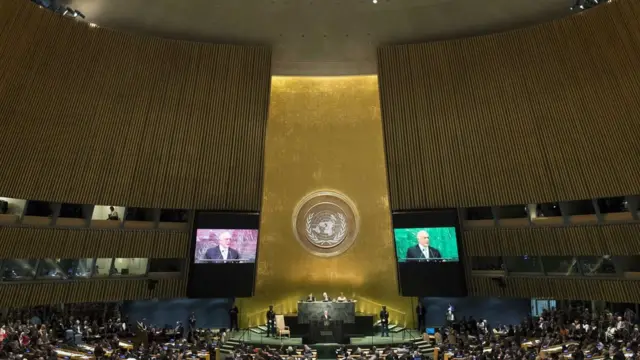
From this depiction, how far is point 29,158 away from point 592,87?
572 inches

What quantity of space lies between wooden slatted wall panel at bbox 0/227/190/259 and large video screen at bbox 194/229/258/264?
2.37ft

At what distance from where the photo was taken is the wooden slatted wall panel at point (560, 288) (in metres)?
13.5

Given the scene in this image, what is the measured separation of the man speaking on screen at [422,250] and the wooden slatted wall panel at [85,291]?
6.99m

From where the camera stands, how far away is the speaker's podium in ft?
50.6

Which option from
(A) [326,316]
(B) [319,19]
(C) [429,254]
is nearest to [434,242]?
(C) [429,254]

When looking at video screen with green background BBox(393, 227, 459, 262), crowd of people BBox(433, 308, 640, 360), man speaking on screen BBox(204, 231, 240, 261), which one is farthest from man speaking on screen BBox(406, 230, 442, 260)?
man speaking on screen BBox(204, 231, 240, 261)

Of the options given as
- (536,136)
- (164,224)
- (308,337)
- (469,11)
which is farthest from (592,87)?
(164,224)

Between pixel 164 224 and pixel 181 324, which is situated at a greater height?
pixel 164 224

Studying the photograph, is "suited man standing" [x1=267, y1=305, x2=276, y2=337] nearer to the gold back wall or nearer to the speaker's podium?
the gold back wall

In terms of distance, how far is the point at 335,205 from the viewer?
18.6 meters

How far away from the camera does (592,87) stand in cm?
1355

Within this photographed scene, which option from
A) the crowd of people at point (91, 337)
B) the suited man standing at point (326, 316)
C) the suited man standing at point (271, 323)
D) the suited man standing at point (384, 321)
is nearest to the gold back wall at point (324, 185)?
the suited man standing at point (384, 321)

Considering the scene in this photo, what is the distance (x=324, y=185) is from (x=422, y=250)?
4790 mm

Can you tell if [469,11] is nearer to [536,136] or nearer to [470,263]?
[536,136]
